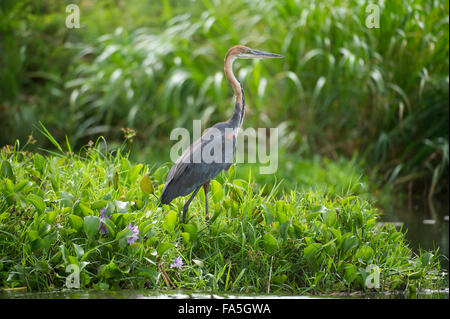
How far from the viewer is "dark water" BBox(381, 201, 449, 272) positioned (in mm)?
5164

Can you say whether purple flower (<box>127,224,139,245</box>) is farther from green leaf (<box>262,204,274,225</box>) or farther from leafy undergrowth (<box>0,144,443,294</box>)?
green leaf (<box>262,204,274,225</box>)

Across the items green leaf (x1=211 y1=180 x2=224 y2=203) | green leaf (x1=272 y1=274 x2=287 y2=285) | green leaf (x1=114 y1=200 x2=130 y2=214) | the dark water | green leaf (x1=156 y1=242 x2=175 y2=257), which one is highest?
green leaf (x1=114 y1=200 x2=130 y2=214)

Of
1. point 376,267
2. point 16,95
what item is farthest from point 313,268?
point 16,95

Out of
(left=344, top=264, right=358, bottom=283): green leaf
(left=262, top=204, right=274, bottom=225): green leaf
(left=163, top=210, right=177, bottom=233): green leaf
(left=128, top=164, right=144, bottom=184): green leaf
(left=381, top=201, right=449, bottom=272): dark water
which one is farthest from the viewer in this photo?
(left=381, top=201, right=449, bottom=272): dark water

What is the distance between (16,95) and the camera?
938 cm

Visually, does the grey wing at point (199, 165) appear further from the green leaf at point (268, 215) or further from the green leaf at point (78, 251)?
the green leaf at point (78, 251)

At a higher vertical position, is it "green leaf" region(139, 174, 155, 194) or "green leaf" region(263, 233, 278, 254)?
"green leaf" region(139, 174, 155, 194)

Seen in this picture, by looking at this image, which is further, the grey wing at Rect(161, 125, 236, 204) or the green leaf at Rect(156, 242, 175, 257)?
the grey wing at Rect(161, 125, 236, 204)

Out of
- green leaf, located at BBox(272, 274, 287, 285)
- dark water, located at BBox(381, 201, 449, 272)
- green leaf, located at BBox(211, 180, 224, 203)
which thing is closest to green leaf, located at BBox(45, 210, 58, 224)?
green leaf, located at BBox(211, 180, 224, 203)

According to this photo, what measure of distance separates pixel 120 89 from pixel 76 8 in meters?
2.02

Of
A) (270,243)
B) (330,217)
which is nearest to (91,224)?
(270,243)

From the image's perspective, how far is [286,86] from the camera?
26.0 ft

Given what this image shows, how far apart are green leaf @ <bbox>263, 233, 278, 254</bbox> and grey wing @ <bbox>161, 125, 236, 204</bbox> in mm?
639

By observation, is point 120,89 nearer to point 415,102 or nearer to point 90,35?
point 90,35
